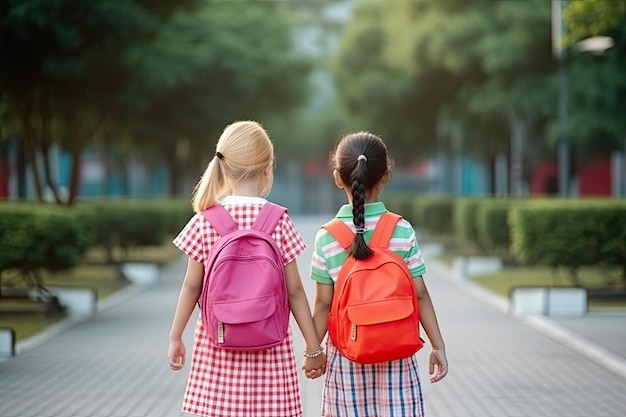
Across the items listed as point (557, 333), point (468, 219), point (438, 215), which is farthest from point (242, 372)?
point (438, 215)

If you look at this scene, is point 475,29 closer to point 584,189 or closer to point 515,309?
point 515,309

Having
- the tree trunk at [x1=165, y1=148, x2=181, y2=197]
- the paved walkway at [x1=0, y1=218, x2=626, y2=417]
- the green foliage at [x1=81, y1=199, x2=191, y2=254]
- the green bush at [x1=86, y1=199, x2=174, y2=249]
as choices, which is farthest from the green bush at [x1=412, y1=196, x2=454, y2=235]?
the paved walkway at [x1=0, y1=218, x2=626, y2=417]

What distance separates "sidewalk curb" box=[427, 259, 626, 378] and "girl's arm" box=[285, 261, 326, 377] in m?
6.96

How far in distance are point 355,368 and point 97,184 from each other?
91.2 metres

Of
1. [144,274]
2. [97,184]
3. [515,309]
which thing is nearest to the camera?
[515,309]

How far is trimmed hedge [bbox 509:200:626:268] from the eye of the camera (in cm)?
2003

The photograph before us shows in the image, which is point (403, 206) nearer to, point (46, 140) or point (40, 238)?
point (46, 140)

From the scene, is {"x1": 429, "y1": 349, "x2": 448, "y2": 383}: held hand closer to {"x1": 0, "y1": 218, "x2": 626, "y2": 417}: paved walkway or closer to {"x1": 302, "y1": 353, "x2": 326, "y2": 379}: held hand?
{"x1": 302, "y1": 353, "x2": 326, "y2": 379}: held hand

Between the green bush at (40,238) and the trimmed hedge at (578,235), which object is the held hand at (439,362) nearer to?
the green bush at (40,238)

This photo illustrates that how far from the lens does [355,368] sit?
5.91 meters

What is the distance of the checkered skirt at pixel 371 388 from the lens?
591 cm

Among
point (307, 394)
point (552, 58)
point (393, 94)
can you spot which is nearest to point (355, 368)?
point (307, 394)

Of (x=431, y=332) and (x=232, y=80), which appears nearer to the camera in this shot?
(x=431, y=332)

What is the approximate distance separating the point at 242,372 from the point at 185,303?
1.22ft
